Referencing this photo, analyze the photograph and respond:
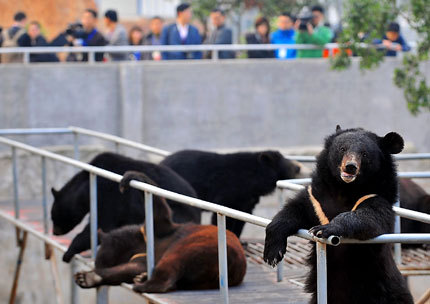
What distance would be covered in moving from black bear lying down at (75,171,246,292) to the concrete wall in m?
7.40

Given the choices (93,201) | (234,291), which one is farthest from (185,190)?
(234,291)

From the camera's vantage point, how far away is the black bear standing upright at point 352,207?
5621 millimetres

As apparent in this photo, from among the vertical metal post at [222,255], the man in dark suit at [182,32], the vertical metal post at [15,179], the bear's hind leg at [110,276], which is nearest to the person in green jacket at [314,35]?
the man in dark suit at [182,32]

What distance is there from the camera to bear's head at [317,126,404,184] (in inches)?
223

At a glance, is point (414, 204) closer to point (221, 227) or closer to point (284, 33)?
point (221, 227)

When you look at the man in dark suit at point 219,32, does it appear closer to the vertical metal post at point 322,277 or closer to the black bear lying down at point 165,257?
the black bear lying down at point 165,257

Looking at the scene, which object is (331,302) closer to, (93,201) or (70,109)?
(93,201)

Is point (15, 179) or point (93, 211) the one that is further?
point (15, 179)

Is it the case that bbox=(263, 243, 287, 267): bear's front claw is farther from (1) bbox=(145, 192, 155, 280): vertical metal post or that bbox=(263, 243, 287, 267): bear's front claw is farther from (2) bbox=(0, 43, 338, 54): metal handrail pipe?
(2) bbox=(0, 43, 338, 54): metal handrail pipe

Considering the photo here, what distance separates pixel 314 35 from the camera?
54.3 ft

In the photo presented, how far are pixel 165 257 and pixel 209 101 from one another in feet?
29.3

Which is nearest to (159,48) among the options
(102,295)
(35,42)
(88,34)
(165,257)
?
(88,34)

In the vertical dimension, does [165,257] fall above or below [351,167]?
below

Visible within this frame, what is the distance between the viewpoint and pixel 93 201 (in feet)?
29.1
